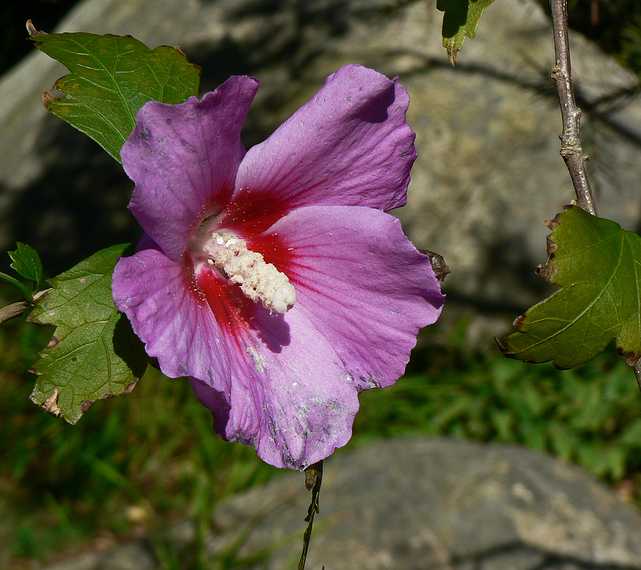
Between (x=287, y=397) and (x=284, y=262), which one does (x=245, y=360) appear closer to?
(x=287, y=397)

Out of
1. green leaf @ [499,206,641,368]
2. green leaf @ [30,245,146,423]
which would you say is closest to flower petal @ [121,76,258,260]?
green leaf @ [30,245,146,423]

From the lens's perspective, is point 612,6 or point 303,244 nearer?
point 303,244

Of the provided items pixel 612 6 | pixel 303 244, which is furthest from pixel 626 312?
pixel 612 6

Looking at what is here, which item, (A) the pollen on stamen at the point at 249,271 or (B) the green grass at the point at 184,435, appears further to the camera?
(B) the green grass at the point at 184,435

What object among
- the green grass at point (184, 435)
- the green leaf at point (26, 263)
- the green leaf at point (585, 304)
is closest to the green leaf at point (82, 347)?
the green leaf at point (26, 263)

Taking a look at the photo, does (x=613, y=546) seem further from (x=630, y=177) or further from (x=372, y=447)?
(x=630, y=177)

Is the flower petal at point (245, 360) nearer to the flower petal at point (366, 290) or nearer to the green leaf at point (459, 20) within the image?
the flower petal at point (366, 290)
